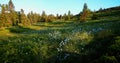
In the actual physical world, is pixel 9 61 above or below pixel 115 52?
below

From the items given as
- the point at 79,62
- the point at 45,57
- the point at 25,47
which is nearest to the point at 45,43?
the point at 25,47

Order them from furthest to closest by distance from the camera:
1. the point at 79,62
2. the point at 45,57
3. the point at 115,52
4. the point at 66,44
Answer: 1. the point at 66,44
2. the point at 45,57
3. the point at 79,62
4. the point at 115,52

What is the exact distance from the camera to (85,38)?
19.3 meters

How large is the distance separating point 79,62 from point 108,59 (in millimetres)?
2574

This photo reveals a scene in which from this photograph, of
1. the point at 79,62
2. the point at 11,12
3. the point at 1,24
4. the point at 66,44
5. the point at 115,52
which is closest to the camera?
the point at 115,52

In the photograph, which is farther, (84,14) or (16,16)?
(16,16)

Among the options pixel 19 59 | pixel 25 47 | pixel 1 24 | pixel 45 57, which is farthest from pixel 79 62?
pixel 1 24

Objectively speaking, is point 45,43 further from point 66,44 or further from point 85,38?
point 85,38

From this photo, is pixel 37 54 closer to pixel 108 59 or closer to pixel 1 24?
pixel 108 59

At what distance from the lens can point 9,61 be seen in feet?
55.6

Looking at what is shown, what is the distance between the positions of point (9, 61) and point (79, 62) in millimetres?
5805

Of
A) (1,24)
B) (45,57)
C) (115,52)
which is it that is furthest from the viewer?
(1,24)

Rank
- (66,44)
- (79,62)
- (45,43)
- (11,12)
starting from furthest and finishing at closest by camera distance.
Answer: (11,12) < (45,43) < (66,44) < (79,62)

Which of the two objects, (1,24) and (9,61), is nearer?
(9,61)
